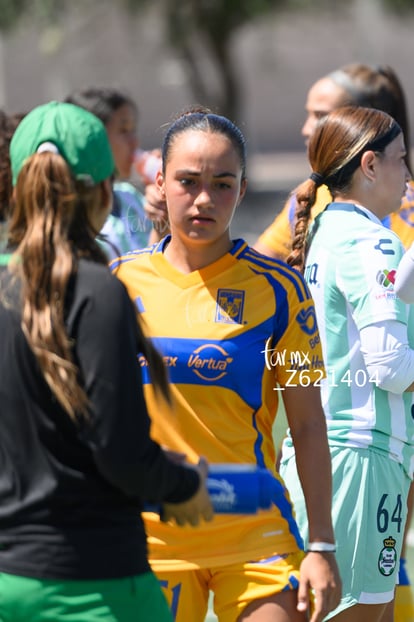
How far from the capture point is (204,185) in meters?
3.41

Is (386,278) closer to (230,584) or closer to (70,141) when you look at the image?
(230,584)

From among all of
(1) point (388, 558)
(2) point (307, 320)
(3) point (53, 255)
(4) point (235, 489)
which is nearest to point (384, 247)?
(2) point (307, 320)

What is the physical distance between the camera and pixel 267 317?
3.34m

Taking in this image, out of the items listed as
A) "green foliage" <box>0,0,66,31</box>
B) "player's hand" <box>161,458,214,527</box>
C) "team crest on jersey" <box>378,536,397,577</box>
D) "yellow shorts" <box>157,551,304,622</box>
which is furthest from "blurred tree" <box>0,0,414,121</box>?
"player's hand" <box>161,458,214,527</box>

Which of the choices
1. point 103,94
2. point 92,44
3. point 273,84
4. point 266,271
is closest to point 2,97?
point 92,44

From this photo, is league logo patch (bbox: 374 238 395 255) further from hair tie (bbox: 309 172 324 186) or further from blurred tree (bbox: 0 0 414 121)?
blurred tree (bbox: 0 0 414 121)

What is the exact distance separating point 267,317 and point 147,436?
864mm

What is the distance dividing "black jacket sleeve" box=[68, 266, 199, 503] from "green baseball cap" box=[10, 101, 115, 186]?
0.92 ft

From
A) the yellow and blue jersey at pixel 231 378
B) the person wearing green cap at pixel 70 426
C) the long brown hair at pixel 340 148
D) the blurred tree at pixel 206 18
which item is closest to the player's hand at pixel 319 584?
the yellow and blue jersey at pixel 231 378

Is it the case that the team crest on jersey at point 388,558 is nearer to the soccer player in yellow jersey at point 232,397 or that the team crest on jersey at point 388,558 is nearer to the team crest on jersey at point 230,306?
the soccer player in yellow jersey at point 232,397

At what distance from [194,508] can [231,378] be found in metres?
0.67

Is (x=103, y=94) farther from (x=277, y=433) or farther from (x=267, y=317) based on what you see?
(x=267, y=317)

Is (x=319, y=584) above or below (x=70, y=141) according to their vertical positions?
below

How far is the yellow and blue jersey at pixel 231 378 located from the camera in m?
3.28
